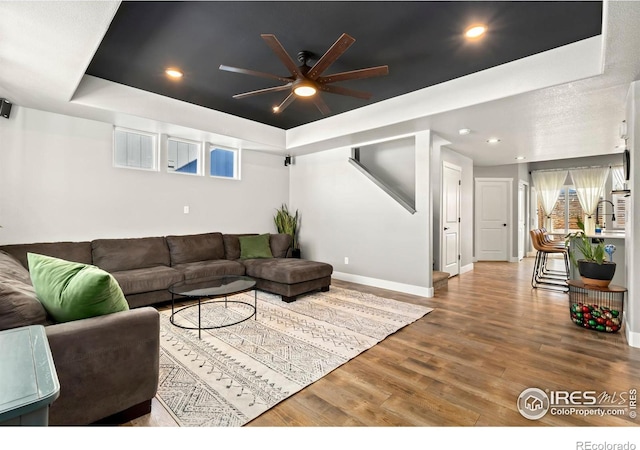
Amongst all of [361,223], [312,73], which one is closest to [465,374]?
[312,73]

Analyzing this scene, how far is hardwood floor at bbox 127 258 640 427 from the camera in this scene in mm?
1734

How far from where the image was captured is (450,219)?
549cm

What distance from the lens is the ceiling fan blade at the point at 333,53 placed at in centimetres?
212

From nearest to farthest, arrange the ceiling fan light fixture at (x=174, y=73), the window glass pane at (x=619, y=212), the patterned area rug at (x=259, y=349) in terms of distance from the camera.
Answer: the patterned area rug at (x=259, y=349) → the ceiling fan light fixture at (x=174, y=73) → the window glass pane at (x=619, y=212)

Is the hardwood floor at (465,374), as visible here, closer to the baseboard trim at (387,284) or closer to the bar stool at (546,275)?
the baseboard trim at (387,284)

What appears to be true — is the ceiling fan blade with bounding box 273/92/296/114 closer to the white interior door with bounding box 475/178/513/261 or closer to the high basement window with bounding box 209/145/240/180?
the high basement window with bounding box 209/145/240/180

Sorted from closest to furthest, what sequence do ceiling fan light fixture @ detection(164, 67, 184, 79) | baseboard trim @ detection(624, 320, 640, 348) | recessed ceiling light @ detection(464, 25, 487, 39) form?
recessed ceiling light @ detection(464, 25, 487, 39)
baseboard trim @ detection(624, 320, 640, 348)
ceiling fan light fixture @ detection(164, 67, 184, 79)

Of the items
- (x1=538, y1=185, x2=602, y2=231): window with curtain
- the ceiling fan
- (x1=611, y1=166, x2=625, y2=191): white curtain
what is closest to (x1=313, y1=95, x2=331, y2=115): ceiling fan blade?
the ceiling fan

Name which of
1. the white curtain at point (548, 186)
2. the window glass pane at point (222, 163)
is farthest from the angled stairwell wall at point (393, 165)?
the white curtain at point (548, 186)

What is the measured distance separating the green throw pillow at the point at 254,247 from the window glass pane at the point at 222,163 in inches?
48.7

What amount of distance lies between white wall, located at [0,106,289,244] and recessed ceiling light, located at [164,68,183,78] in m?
1.48

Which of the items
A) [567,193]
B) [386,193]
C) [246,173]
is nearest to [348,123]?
[386,193]

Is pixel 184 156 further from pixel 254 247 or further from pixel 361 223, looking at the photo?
pixel 361 223
